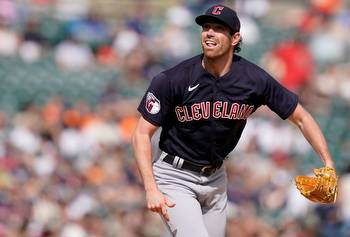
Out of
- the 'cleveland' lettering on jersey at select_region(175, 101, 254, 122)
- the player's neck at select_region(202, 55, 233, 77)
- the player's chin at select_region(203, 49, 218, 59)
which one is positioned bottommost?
the 'cleveland' lettering on jersey at select_region(175, 101, 254, 122)

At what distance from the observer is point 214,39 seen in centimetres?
485

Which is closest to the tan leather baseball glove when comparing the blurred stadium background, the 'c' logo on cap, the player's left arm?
the player's left arm

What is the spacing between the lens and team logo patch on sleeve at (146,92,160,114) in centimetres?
485

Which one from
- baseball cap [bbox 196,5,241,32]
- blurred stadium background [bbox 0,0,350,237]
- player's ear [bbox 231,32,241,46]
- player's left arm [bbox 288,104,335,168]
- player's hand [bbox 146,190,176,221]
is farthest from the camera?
blurred stadium background [bbox 0,0,350,237]

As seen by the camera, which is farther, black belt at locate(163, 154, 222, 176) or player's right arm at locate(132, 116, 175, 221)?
black belt at locate(163, 154, 222, 176)

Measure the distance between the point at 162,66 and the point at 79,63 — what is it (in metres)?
1.17

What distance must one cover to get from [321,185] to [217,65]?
897 millimetres

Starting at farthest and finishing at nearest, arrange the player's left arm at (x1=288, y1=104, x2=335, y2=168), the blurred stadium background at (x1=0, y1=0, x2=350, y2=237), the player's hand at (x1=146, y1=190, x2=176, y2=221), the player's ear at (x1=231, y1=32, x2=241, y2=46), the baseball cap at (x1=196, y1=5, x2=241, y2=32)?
1. the blurred stadium background at (x1=0, y1=0, x2=350, y2=237)
2. the player's left arm at (x1=288, y1=104, x2=335, y2=168)
3. the player's ear at (x1=231, y1=32, x2=241, y2=46)
4. the baseball cap at (x1=196, y1=5, x2=241, y2=32)
5. the player's hand at (x1=146, y1=190, x2=176, y2=221)

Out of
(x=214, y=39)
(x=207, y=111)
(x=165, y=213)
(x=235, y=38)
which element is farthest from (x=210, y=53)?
(x=165, y=213)

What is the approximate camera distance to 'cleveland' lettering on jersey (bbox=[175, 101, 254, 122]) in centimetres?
496

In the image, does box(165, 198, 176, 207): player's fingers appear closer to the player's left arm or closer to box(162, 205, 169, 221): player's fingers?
box(162, 205, 169, 221): player's fingers

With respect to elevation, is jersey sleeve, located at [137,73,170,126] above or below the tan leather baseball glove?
above

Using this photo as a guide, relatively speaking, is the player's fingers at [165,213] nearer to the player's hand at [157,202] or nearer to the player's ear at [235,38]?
the player's hand at [157,202]

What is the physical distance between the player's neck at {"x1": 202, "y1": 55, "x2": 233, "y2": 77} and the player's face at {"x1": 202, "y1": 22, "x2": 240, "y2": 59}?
78 millimetres
